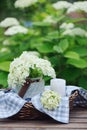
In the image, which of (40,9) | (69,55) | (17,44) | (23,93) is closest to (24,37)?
(17,44)

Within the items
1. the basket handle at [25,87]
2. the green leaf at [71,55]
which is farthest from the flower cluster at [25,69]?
the green leaf at [71,55]

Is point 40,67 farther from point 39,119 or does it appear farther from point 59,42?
point 59,42

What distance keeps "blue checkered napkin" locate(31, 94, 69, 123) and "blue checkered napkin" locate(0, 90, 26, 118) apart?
0.19 ft

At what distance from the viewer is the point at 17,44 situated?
13.0ft

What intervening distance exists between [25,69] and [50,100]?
184mm

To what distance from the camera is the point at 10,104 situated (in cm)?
224

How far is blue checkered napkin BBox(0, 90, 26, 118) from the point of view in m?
2.20

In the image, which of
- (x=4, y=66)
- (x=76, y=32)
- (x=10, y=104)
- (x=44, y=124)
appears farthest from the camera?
(x=76, y=32)

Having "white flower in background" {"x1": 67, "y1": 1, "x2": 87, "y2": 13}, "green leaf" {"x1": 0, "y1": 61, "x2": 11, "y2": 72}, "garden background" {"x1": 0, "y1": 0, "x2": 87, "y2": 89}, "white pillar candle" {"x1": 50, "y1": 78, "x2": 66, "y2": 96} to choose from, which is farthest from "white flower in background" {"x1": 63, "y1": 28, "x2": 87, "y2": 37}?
"white pillar candle" {"x1": 50, "y1": 78, "x2": 66, "y2": 96}

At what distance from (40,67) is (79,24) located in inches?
82.7

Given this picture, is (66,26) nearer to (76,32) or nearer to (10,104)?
(76,32)

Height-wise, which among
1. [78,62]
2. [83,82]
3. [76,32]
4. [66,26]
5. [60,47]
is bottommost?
[83,82]

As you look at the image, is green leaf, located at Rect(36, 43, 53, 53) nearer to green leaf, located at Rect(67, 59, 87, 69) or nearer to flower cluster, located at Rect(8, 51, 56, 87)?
green leaf, located at Rect(67, 59, 87, 69)

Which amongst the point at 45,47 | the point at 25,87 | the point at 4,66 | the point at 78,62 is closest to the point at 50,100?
the point at 25,87
